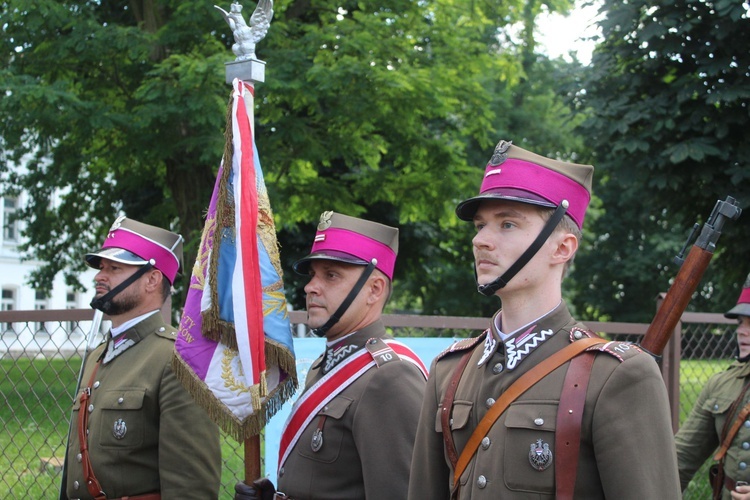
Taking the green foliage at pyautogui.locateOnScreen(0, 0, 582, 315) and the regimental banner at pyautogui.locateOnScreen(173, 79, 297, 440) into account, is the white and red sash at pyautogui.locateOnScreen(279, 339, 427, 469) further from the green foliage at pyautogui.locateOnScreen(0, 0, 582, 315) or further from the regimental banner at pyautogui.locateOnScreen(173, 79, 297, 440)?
the green foliage at pyautogui.locateOnScreen(0, 0, 582, 315)

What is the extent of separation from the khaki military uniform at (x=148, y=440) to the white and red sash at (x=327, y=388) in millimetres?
441

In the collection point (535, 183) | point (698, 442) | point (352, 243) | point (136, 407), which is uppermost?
point (535, 183)

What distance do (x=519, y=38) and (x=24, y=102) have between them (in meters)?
9.96

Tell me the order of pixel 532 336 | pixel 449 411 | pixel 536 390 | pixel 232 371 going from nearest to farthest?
pixel 536 390
pixel 532 336
pixel 449 411
pixel 232 371

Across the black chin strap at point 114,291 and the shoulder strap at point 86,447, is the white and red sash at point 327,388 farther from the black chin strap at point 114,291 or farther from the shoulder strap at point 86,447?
the black chin strap at point 114,291

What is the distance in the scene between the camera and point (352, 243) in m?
4.11

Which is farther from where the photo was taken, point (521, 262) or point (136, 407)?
point (136, 407)

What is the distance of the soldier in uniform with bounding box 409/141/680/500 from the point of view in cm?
246

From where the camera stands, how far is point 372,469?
11.3 ft

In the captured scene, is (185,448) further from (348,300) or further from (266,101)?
(266,101)

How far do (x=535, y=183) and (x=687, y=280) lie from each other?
1.58 meters

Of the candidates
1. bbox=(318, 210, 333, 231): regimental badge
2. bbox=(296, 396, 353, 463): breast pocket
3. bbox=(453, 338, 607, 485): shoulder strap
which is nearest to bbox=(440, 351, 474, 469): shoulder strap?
bbox=(453, 338, 607, 485): shoulder strap

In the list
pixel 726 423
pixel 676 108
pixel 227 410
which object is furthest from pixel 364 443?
pixel 676 108

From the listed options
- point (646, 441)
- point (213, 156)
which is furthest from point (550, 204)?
point (213, 156)
